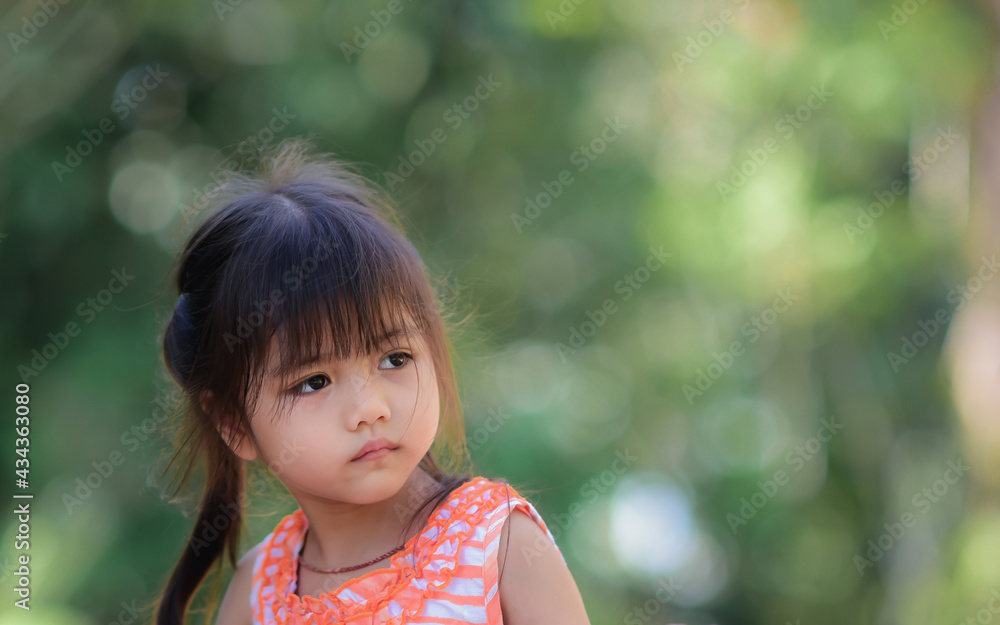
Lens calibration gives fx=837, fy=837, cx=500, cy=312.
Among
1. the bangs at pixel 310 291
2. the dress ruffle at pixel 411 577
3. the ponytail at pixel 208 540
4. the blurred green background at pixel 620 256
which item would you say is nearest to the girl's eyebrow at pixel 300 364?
the bangs at pixel 310 291

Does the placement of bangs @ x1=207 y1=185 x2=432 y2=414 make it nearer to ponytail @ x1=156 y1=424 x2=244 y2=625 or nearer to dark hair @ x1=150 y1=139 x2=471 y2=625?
dark hair @ x1=150 y1=139 x2=471 y2=625

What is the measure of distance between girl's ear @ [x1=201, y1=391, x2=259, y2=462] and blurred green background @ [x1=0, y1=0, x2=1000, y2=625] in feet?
3.29

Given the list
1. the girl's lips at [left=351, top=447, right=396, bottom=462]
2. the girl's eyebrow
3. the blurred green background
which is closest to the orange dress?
the girl's lips at [left=351, top=447, right=396, bottom=462]

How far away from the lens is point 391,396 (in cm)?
101

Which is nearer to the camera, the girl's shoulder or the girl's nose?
the girl's nose

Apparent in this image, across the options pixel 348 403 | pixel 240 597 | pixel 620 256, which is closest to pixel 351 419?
pixel 348 403

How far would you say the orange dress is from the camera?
1007 millimetres

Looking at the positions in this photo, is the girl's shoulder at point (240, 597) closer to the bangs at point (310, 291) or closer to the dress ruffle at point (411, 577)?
the dress ruffle at point (411, 577)

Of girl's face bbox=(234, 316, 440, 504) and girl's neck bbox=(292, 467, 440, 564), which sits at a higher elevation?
girl's face bbox=(234, 316, 440, 504)

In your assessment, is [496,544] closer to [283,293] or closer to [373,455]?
[373,455]

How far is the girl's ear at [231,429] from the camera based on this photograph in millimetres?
1117

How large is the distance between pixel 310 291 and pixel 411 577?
0.38 metres

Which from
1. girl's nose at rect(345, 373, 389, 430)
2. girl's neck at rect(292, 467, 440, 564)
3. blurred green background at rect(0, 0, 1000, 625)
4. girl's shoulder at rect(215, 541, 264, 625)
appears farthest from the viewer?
blurred green background at rect(0, 0, 1000, 625)

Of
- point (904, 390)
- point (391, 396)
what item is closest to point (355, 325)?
point (391, 396)
